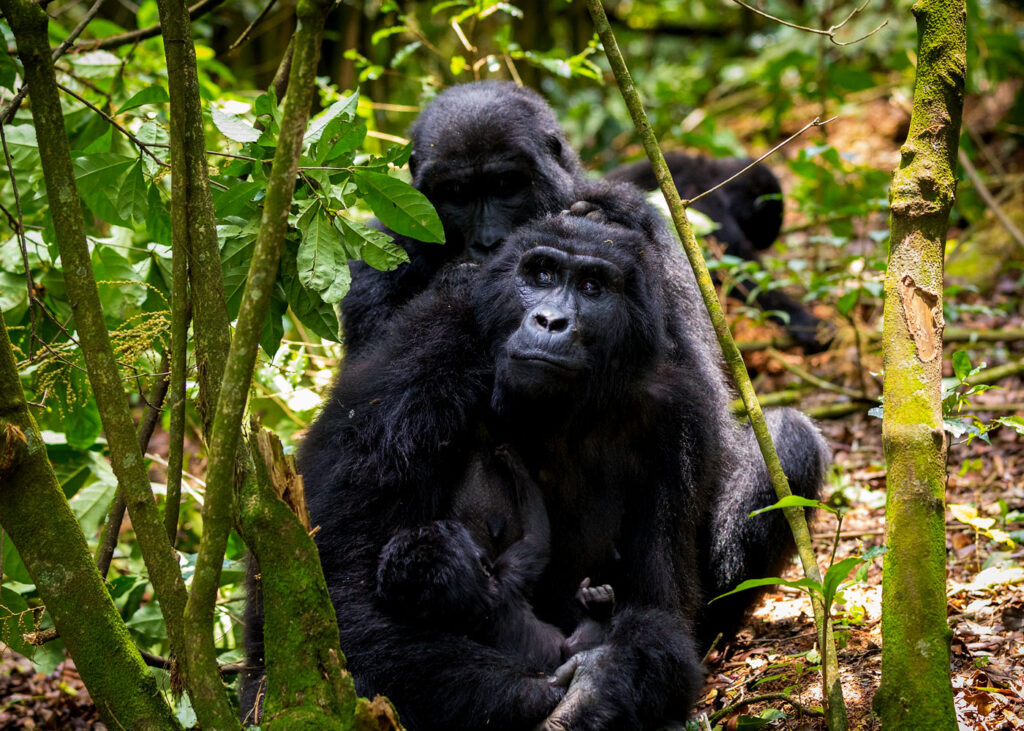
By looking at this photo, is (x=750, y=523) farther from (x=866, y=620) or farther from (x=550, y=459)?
(x=550, y=459)

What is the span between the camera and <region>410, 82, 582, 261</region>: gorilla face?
191 inches

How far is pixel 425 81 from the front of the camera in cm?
638

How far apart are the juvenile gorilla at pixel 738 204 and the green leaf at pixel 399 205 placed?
18.8 feet

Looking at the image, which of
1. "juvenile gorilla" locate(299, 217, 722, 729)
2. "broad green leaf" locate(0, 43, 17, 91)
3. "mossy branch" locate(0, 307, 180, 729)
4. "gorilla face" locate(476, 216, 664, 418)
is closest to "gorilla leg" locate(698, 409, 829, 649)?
"juvenile gorilla" locate(299, 217, 722, 729)

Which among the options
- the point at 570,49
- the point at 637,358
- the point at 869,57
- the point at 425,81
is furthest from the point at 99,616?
the point at 869,57

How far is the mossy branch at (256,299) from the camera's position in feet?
6.75

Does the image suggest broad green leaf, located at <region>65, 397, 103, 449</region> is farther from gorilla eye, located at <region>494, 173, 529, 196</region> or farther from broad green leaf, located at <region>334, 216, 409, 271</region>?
gorilla eye, located at <region>494, 173, 529, 196</region>

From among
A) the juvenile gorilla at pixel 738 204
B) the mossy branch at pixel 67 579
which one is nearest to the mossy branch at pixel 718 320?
the mossy branch at pixel 67 579

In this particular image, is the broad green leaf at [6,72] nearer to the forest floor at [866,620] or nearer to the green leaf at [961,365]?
the forest floor at [866,620]

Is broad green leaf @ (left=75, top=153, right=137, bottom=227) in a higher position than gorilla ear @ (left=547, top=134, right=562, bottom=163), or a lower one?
lower

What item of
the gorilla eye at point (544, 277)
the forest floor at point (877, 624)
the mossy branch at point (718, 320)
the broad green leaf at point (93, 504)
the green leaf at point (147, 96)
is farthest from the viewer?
the broad green leaf at point (93, 504)

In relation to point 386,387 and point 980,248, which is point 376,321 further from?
point 980,248

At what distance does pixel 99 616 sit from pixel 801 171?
6452 millimetres

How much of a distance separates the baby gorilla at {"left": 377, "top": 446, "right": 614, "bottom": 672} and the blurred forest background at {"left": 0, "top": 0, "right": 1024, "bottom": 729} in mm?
703
